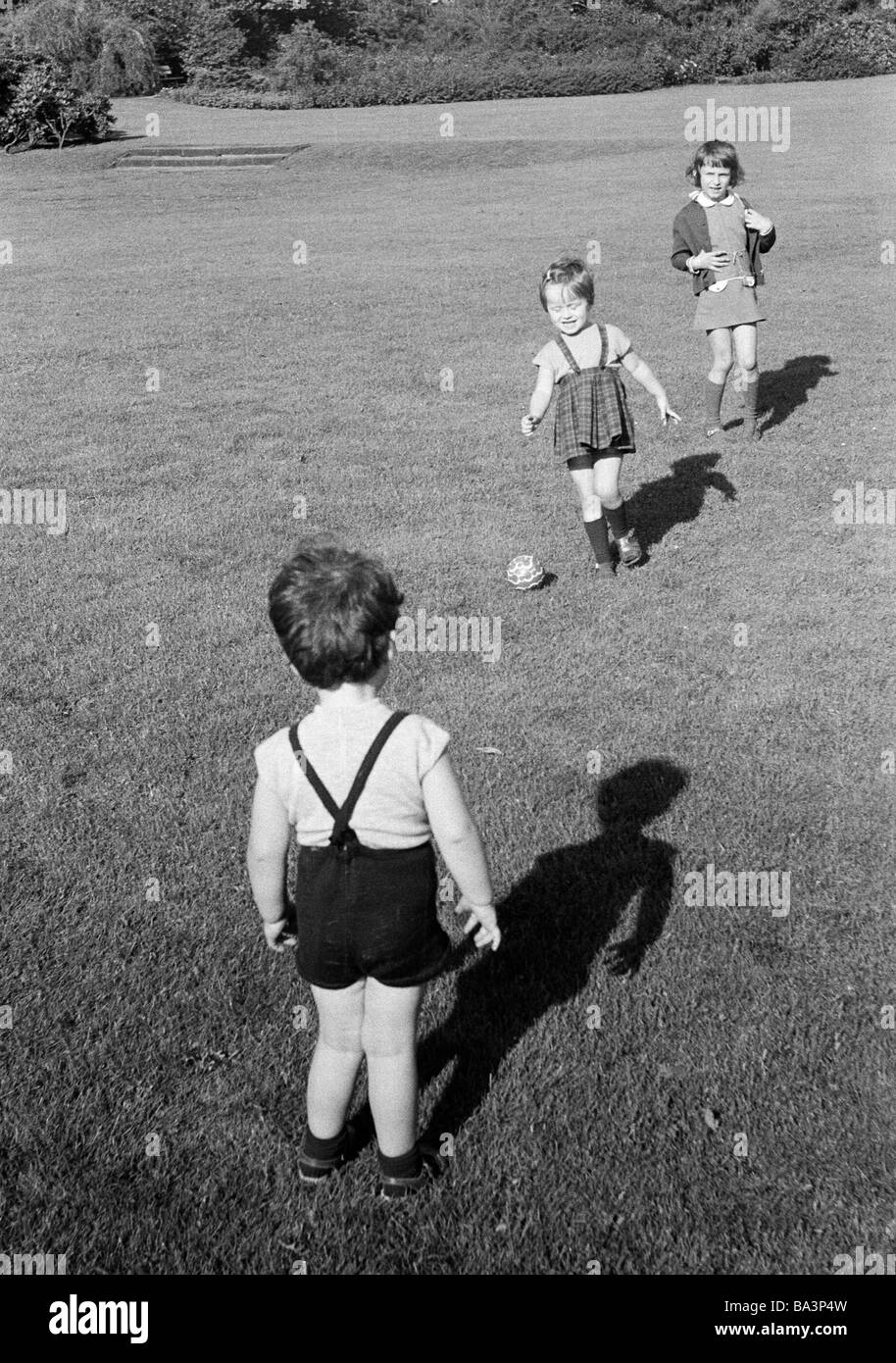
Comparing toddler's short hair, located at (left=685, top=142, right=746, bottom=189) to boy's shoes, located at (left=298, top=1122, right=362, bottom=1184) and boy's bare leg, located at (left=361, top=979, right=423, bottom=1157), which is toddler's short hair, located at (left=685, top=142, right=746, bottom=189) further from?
boy's shoes, located at (left=298, top=1122, right=362, bottom=1184)

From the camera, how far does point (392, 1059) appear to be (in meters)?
3.35

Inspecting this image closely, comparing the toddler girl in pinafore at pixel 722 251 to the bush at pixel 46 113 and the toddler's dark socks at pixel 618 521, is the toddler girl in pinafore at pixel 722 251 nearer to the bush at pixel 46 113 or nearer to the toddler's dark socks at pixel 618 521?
the toddler's dark socks at pixel 618 521

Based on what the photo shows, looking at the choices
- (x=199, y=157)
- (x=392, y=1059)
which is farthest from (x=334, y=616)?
(x=199, y=157)

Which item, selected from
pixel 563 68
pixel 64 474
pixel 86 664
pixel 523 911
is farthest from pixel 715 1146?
pixel 563 68

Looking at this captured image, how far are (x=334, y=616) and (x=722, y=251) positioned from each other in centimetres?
800

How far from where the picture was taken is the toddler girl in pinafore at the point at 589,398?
7.13 meters

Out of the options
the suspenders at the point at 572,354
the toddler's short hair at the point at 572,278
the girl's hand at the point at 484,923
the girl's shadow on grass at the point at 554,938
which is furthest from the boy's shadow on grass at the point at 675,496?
the girl's hand at the point at 484,923

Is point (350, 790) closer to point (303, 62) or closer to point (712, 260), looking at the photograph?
point (712, 260)

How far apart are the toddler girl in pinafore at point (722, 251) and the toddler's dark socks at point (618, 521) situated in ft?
10.3

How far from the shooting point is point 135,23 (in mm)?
50344

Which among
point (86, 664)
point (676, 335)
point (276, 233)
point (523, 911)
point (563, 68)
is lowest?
point (523, 911)

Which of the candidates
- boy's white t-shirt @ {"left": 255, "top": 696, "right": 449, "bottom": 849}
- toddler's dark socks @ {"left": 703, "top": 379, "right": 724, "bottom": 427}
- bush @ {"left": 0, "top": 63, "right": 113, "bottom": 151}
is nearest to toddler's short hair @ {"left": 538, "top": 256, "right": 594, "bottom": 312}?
toddler's dark socks @ {"left": 703, "top": 379, "right": 724, "bottom": 427}
